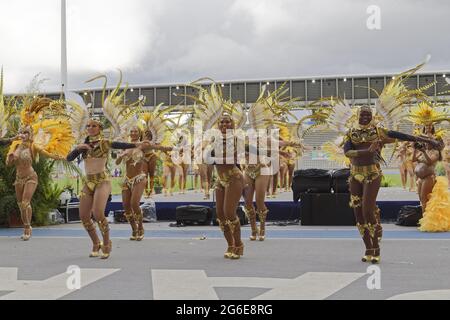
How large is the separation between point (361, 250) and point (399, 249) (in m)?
0.54

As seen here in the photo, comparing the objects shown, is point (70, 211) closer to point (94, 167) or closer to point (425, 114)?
point (94, 167)

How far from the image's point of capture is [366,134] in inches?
279

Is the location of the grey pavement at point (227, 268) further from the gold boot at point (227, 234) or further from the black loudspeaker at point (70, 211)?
the black loudspeaker at point (70, 211)

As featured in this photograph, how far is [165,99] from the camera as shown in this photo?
33.5 meters

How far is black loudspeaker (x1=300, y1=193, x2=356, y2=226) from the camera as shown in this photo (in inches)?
474

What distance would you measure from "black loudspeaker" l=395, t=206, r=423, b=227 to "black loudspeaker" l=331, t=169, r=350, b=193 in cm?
121

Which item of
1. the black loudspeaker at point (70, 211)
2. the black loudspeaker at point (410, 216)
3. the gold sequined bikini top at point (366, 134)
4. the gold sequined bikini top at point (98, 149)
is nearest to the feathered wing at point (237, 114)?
the gold sequined bikini top at point (366, 134)

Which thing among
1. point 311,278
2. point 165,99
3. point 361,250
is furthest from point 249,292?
point 165,99

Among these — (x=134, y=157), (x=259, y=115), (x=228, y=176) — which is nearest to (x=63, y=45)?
(x=134, y=157)

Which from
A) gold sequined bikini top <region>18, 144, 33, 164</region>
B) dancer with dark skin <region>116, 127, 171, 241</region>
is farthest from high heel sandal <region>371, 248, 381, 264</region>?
gold sequined bikini top <region>18, 144, 33, 164</region>

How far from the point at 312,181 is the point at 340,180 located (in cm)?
56

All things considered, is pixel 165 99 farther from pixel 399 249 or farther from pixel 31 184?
pixel 399 249

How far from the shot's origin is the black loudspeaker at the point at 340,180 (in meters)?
12.1

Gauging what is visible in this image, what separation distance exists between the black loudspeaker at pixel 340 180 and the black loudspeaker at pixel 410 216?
1.21 m
